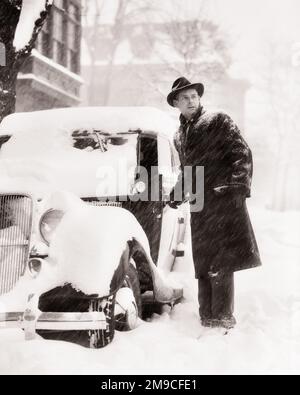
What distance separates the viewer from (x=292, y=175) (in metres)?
43.9

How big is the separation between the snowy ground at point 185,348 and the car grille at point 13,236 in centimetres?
38

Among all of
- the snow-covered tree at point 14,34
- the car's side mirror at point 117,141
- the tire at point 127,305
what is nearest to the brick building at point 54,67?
the snow-covered tree at point 14,34

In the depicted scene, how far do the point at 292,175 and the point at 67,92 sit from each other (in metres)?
30.0

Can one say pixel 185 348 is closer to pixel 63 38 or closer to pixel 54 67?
pixel 54 67

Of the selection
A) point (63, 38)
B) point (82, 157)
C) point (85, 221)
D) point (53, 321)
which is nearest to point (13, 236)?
point (85, 221)

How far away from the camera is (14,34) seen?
693 cm

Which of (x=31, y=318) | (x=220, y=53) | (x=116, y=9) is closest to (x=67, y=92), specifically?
(x=116, y=9)

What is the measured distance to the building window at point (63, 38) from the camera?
1692 cm

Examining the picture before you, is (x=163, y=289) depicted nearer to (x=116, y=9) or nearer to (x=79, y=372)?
(x=79, y=372)

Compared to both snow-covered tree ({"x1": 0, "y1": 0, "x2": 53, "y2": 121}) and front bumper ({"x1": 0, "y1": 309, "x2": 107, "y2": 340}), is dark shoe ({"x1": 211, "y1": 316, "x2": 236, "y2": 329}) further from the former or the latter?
snow-covered tree ({"x1": 0, "y1": 0, "x2": 53, "y2": 121})

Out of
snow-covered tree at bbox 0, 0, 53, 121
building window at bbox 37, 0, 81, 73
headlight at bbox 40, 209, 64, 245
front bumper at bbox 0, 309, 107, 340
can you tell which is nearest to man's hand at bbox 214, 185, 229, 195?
headlight at bbox 40, 209, 64, 245

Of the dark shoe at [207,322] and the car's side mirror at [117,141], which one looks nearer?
the dark shoe at [207,322]

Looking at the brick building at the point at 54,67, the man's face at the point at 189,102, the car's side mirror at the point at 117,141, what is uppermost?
the brick building at the point at 54,67

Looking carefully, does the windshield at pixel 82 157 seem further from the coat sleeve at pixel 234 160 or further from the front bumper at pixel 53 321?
the front bumper at pixel 53 321
